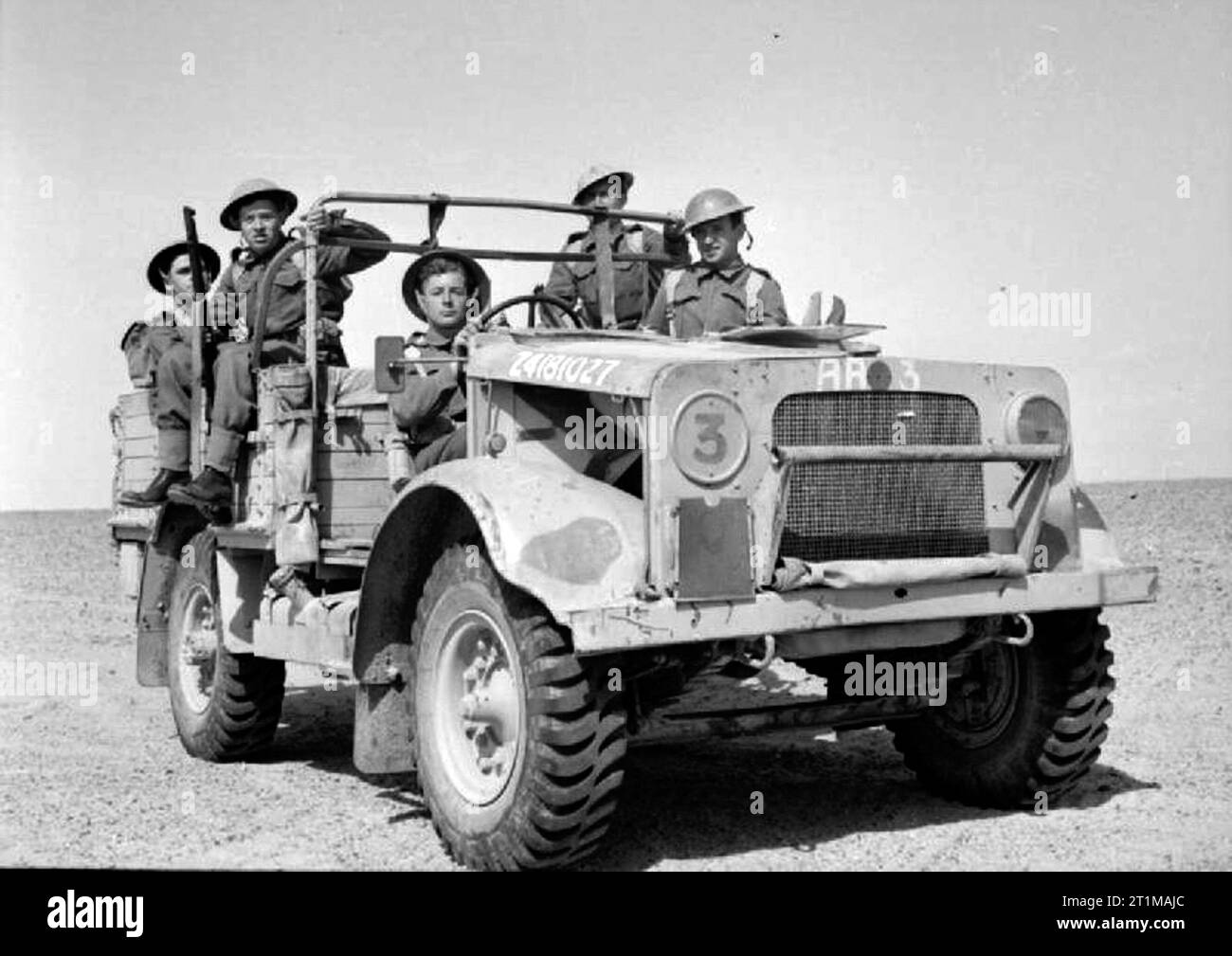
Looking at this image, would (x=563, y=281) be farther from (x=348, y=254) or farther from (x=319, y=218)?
(x=319, y=218)

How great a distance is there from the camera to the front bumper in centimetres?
556

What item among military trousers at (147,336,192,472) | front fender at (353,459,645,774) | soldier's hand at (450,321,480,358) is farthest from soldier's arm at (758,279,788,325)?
military trousers at (147,336,192,472)

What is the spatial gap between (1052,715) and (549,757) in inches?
82.0

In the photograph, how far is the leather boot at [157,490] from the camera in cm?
917

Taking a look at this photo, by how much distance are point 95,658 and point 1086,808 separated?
8.69 metres

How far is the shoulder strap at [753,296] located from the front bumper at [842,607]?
215cm

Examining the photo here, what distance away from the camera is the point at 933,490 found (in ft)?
20.9

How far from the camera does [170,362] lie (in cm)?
905

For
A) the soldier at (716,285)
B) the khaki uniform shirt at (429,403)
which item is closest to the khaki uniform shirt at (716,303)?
the soldier at (716,285)

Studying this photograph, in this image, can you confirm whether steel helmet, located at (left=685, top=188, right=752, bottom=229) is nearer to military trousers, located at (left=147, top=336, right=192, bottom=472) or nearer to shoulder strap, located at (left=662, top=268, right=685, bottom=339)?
shoulder strap, located at (left=662, top=268, right=685, bottom=339)

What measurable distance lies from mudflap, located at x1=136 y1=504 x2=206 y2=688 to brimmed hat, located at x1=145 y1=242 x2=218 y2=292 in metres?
1.57

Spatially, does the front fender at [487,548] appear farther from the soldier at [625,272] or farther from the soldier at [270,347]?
the soldier at [625,272]

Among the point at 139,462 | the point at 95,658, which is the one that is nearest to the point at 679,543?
the point at 139,462
